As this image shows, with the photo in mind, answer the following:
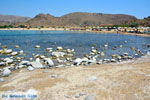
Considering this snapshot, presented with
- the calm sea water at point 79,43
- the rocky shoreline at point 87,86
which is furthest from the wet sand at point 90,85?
the calm sea water at point 79,43

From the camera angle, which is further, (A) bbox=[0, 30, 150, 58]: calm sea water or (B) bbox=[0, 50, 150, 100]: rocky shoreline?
(A) bbox=[0, 30, 150, 58]: calm sea water

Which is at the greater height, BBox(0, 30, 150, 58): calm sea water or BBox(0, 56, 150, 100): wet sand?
BBox(0, 56, 150, 100): wet sand

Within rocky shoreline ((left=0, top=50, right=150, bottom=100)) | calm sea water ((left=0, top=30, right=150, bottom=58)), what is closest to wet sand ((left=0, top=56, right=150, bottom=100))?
rocky shoreline ((left=0, top=50, right=150, bottom=100))

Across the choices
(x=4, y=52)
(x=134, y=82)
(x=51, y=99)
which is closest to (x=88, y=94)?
(x=51, y=99)

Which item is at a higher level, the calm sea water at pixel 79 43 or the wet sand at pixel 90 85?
the wet sand at pixel 90 85

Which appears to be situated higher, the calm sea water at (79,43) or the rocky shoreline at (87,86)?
the rocky shoreline at (87,86)

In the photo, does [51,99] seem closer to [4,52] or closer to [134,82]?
[134,82]

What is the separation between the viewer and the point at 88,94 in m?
8.88

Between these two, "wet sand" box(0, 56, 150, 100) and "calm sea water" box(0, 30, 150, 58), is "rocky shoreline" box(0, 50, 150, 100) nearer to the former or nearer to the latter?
"wet sand" box(0, 56, 150, 100)

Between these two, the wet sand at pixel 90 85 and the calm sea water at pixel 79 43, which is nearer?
the wet sand at pixel 90 85

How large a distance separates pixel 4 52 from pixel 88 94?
64.5 ft

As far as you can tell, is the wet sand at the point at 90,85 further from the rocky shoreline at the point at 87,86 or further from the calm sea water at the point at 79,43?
the calm sea water at the point at 79,43

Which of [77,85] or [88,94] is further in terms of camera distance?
[77,85]

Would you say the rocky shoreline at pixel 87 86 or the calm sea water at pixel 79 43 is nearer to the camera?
the rocky shoreline at pixel 87 86
